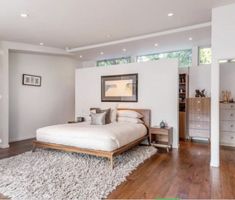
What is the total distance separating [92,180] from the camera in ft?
10.2

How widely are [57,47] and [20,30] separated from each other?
1.80 metres

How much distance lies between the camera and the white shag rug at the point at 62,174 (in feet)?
8.80

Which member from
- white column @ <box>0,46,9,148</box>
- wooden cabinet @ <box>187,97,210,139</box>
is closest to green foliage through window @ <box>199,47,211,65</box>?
wooden cabinet @ <box>187,97,210,139</box>

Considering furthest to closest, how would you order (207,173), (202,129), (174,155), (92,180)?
(202,129)
(174,155)
(207,173)
(92,180)

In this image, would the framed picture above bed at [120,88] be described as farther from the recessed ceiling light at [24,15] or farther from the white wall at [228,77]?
the recessed ceiling light at [24,15]

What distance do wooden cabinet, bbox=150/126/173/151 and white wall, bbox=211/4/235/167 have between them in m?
1.30

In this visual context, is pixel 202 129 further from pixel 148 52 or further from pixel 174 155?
pixel 148 52

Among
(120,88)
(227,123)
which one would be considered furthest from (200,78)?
(120,88)

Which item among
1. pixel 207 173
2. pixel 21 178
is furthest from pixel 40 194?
pixel 207 173

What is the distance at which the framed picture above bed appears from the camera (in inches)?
→ 232

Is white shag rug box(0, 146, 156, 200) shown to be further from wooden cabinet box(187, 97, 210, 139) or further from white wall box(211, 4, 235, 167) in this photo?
wooden cabinet box(187, 97, 210, 139)

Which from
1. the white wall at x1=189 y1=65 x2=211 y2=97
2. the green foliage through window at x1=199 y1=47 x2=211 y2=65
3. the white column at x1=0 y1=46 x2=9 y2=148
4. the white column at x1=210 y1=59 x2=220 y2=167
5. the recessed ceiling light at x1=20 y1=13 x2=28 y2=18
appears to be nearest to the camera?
the white column at x1=210 y1=59 x2=220 y2=167

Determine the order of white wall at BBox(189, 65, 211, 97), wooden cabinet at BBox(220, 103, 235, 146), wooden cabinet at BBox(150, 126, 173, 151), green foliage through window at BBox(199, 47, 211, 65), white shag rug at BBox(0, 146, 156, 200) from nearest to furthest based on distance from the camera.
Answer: white shag rug at BBox(0, 146, 156, 200) → wooden cabinet at BBox(150, 126, 173, 151) → wooden cabinet at BBox(220, 103, 235, 146) → white wall at BBox(189, 65, 211, 97) → green foliage through window at BBox(199, 47, 211, 65)

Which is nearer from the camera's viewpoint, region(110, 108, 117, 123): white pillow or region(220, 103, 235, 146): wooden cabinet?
region(220, 103, 235, 146): wooden cabinet
